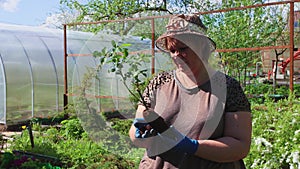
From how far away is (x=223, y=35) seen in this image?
306 inches

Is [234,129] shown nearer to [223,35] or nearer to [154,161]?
[154,161]

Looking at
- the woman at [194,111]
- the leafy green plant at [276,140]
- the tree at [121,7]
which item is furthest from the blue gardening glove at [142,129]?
the tree at [121,7]

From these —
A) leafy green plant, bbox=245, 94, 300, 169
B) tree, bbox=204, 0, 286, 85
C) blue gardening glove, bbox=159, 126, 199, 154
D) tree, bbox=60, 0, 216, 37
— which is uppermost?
tree, bbox=60, 0, 216, 37

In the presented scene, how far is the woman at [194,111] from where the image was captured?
118cm

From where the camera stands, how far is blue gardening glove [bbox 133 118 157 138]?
112 centimetres

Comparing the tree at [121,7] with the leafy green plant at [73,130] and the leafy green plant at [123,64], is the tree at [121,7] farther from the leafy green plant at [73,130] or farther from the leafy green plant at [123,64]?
the leafy green plant at [123,64]

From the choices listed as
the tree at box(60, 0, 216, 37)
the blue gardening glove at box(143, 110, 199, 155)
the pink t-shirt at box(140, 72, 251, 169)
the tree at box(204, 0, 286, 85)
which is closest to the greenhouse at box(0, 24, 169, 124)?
the tree at box(60, 0, 216, 37)

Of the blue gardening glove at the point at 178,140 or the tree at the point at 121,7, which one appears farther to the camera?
the tree at the point at 121,7

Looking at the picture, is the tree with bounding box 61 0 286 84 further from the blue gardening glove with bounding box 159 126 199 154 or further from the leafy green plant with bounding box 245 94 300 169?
the blue gardening glove with bounding box 159 126 199 154

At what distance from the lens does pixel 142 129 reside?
1179mm

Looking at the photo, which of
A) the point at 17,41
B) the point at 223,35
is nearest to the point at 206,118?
the point at 223,35

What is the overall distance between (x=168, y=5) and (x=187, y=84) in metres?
10.9

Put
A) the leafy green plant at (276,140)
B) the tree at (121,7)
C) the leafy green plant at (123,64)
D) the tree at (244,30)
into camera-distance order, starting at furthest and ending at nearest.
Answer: the tree at (121,7) < the tree at (244,30) < the leafy green plant at (276,140) < the leafy green plant at (123,64)

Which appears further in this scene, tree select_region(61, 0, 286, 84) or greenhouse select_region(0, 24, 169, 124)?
tree select_region(61, 0, 286, 84)
